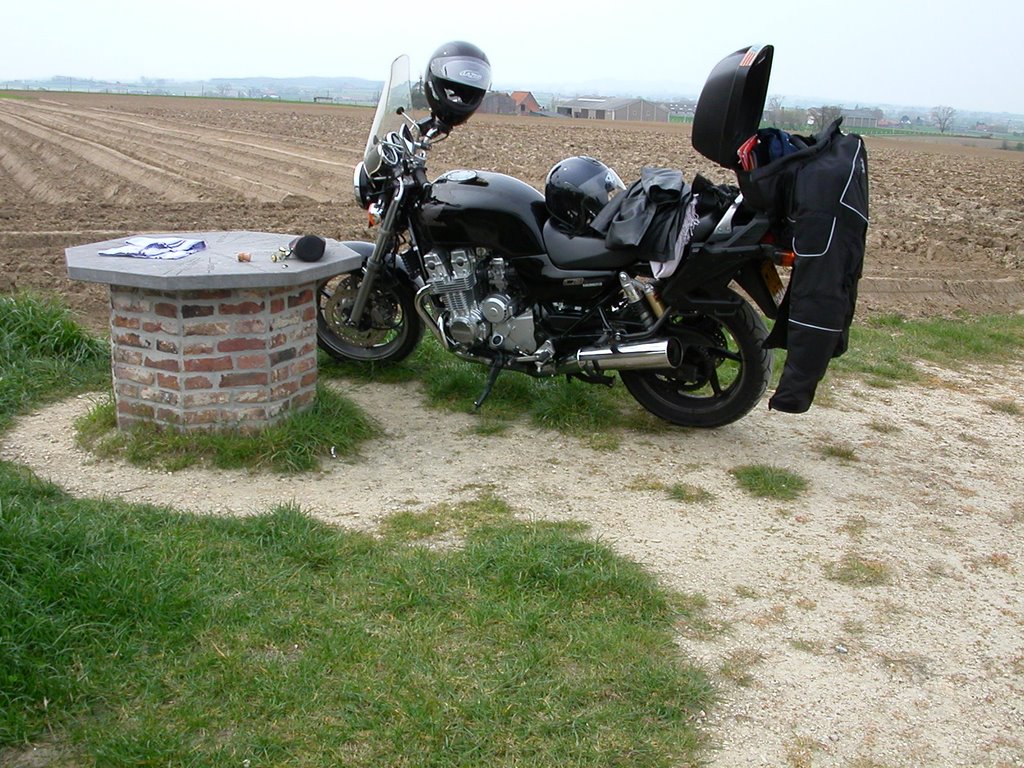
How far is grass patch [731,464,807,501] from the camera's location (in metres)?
4.58

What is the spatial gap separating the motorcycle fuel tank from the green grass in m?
1.79

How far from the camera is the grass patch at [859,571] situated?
3.77 metres

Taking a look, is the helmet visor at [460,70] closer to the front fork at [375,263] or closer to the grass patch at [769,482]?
the front fork at [375,263]

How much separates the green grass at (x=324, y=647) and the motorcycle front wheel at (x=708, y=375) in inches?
63.4

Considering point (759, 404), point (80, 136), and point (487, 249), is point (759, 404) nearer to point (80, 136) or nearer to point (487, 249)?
point (487, 249)

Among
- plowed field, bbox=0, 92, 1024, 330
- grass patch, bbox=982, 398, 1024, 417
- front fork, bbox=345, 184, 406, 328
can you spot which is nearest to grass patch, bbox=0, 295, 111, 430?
plowed field, bbox=0, 92, 1024, 330

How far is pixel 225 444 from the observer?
15.1 feet

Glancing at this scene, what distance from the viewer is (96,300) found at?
7590 millimetres

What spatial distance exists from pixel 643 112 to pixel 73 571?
211 ft

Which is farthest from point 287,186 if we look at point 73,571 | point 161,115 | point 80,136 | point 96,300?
point 161,115

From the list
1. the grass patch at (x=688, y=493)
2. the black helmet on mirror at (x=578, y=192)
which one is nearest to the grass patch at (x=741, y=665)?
the grass patch at (x=688, y=493)

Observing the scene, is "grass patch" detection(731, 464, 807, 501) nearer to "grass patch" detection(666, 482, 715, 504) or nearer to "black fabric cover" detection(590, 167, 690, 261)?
"grass patch" detection(666, 482, 715, 504)

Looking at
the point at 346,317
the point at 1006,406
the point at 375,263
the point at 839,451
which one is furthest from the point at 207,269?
the point at 1006,406

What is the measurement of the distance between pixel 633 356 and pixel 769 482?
895mm
